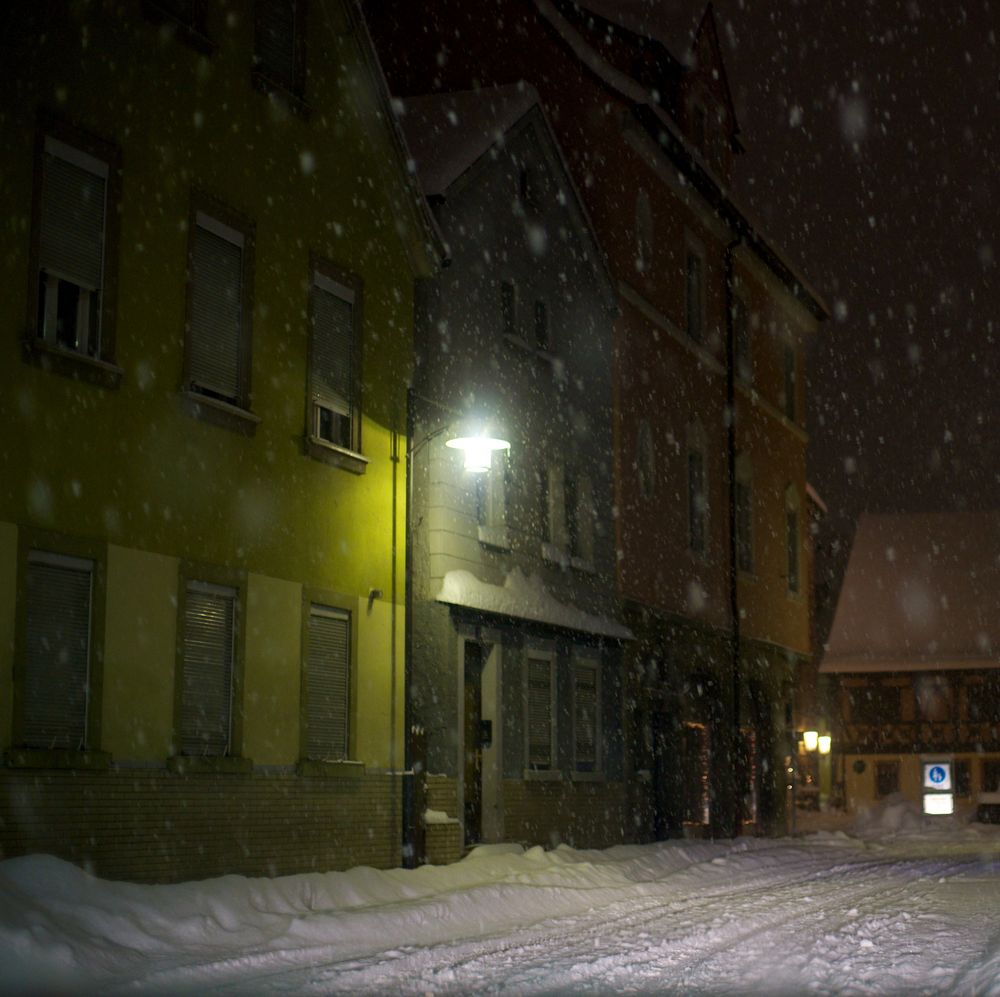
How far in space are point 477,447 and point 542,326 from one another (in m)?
6.84

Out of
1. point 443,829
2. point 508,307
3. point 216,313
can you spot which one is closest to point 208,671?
point 216,313

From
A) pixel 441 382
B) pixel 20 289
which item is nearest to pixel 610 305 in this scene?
pixel 441 382

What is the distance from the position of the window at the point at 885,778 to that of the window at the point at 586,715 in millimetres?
36339

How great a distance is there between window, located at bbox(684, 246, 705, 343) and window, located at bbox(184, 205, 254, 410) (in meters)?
17.0

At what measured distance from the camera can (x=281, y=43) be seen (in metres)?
19.4

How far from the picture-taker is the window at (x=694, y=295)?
34.2 m

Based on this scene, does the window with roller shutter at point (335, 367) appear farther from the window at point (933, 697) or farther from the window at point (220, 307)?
the window at point (933, 697)

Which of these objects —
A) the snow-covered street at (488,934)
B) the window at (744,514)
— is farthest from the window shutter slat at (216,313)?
the window at (744,514)

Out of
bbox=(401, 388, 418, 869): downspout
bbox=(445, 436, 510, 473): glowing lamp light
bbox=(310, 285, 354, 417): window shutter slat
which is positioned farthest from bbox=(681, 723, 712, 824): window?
bbox=(310, 285, 354, 417): window shutter slat

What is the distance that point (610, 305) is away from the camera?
2928 cm

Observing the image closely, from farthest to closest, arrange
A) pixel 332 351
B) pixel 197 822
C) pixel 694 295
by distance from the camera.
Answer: pixel 694 295, pixel 332 351, pixel 197 822

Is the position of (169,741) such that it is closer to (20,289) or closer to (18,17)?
(20,289)

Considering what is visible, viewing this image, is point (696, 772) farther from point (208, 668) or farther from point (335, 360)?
point (208, 668)

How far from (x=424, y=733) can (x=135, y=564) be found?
6263 millimetres
